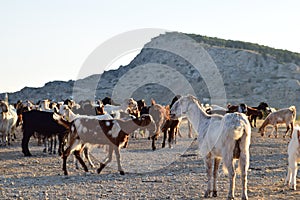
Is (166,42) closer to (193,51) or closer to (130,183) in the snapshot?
(193,51)

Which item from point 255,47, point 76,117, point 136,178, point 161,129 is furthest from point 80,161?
point 255,47

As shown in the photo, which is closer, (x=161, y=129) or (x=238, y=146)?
(x=238, y=146)

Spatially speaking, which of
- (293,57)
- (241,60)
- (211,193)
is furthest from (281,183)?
(293,57)

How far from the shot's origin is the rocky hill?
77.4 m

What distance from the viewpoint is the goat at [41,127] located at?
57.9 feet

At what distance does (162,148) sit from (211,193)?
9621 millimetres

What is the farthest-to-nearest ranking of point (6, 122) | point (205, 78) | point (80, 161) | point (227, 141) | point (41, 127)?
point (205, 78) → point (6, 122) → point (41, 127) → point (80, 161) → point (227, 141)

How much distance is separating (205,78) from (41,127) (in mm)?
69097

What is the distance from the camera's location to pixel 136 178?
12.4 metres

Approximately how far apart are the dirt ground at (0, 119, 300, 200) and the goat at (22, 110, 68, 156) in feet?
2.18

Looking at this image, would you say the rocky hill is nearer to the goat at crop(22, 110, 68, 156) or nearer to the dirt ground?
the goat at crop(22, 110, 68, 156)

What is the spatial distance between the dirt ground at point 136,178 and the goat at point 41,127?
663mm

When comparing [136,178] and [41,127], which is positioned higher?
[41,127]

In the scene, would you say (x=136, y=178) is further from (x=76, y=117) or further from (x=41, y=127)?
(x=41, y=127)
